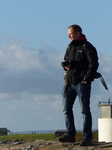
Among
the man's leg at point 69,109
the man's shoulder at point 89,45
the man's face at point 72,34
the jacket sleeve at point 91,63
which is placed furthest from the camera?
the man's leg at point 69,109

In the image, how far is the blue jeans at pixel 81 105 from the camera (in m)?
10.2

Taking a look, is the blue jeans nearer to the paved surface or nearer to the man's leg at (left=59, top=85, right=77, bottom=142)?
the man's leg at (left=59, top=85, right=77, bottom=142)

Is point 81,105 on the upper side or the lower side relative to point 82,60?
lower

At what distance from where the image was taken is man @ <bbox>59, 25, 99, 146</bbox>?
10117 millimetres

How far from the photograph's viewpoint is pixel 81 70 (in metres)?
10.3

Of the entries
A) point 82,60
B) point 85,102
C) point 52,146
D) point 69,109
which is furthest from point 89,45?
point 52,146

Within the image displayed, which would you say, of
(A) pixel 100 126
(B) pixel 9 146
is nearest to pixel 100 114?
(A) pixel 100 126

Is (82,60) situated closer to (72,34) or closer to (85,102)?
(72,34)

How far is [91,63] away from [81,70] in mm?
332

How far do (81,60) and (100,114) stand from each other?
30437 mm

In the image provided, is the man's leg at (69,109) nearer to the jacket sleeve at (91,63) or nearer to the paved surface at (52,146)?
the paved surface at (52,146)

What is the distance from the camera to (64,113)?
10.9 meters

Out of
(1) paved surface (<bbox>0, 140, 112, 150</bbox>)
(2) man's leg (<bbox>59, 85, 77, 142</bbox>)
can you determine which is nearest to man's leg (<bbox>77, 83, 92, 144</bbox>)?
(2) man's leg (<bbox>59, 85, 77, 142</bbox>)

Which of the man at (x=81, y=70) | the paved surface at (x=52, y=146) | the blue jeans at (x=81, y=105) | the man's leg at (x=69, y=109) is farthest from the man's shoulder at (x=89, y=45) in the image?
the paved surface at (x=52, y=146)
